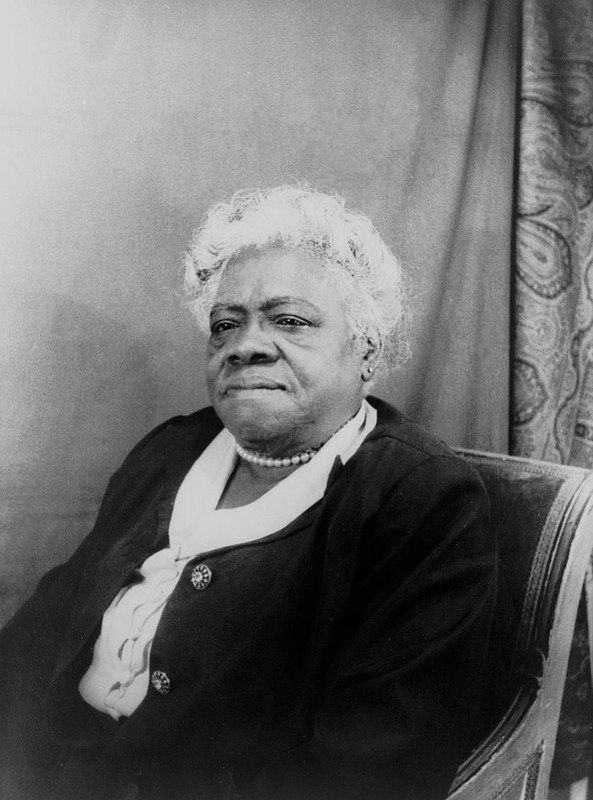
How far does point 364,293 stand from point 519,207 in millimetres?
437

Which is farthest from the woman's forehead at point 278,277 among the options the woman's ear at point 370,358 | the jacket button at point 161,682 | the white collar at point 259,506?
the jacket button at point 161,682

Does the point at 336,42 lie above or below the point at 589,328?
above

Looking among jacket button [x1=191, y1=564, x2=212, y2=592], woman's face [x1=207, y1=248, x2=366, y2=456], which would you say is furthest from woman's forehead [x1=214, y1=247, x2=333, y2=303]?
jacket button [x1=191, y1=564, x2=212, y2=592]

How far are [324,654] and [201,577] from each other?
21 cm

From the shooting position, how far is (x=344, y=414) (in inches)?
44.2

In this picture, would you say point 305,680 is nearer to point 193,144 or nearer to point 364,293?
point 364,293

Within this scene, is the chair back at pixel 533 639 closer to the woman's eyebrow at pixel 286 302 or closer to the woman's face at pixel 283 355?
the woman's face at pixel 283 355

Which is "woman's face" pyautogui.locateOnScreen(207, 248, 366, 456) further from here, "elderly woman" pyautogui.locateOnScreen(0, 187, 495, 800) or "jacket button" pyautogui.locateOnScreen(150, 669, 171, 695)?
"jacket button" pyautogui.locateOnScreen(150, 669, 171, 695)

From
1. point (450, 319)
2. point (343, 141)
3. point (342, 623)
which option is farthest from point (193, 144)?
point (342, 623)

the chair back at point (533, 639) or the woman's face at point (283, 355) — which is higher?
the woman's face at point (283, 355)

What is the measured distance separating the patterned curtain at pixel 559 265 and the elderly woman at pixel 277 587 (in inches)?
12.6

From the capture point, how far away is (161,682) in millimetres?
1008

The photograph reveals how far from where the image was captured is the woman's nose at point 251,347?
1075 millimetres

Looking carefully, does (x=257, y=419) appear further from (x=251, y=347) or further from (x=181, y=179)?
(x=181, y=179)
